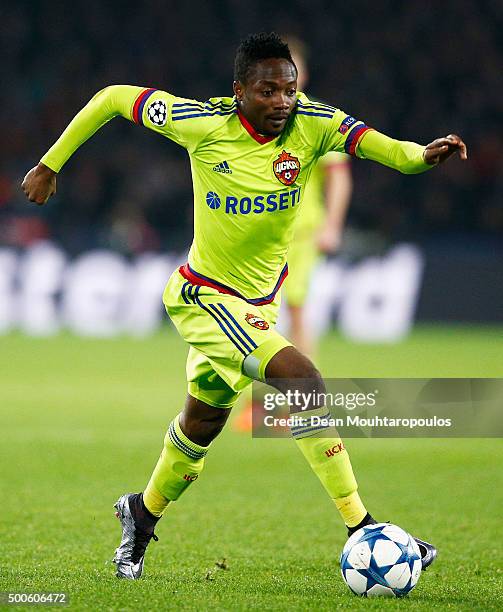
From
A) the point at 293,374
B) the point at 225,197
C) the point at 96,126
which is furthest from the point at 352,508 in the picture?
the point at 96,126

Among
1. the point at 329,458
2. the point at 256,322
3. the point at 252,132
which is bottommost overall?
the point at 329,458

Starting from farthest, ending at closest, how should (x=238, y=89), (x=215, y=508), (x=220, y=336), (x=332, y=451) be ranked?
(x=215, y=508), (x=238, y=89), (x=220, y=336), (x=332, y=451)

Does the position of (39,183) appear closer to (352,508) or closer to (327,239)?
(352,508)

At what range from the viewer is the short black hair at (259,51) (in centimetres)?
413

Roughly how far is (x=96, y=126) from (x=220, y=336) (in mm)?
949

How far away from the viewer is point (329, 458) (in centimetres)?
392

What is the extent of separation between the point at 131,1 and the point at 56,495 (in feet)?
44.1

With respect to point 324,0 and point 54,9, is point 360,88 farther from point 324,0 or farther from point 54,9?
point 54,9

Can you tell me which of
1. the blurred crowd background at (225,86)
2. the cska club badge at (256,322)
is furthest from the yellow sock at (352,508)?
the blurred crowd background at (225,86)

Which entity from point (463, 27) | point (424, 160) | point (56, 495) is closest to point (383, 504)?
point (56, 495)

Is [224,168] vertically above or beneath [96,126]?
beneath

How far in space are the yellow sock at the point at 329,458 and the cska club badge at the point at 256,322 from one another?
353 mm

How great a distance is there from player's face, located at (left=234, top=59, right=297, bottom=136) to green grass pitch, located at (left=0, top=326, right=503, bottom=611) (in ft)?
5.36

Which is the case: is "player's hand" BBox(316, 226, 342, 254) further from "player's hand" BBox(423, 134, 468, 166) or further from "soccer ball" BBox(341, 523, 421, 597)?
"soccer ball" BBox(341, 523, 421, 597)
